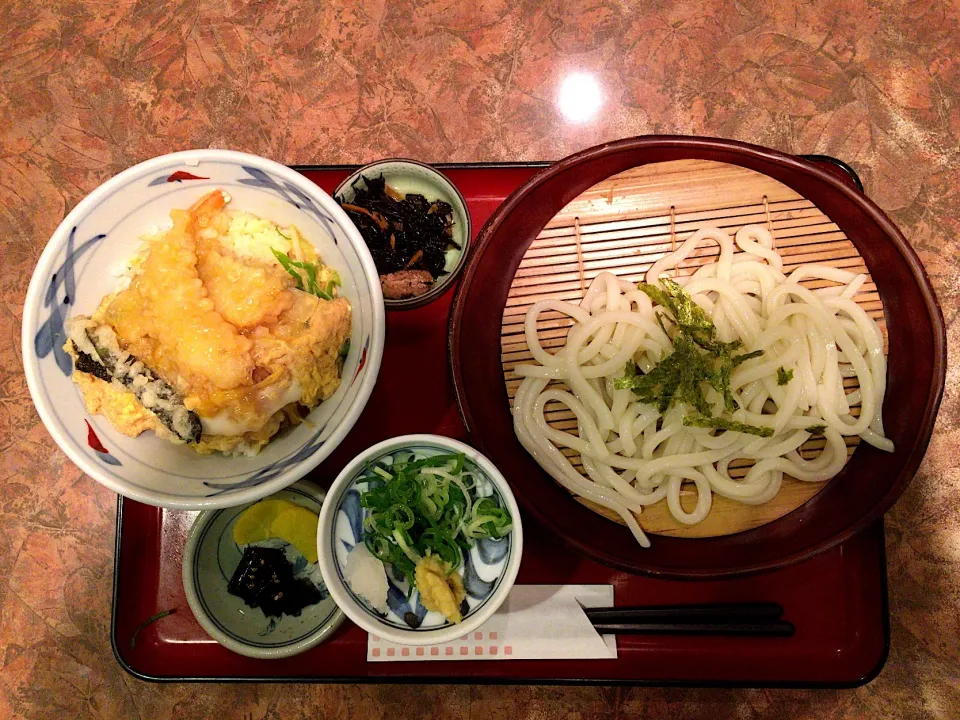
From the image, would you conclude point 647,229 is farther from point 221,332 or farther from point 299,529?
point 299,529

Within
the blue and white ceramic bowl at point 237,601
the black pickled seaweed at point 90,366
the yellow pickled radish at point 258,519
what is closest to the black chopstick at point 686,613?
the blue and white ceramic bowl at point 237,601

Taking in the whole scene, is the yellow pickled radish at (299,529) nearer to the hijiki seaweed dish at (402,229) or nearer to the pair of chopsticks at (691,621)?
the hijiki seaweed dish at (402,229)

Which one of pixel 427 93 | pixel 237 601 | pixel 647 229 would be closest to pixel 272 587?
pixel 237 601

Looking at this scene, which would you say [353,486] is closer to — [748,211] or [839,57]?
[748,211]

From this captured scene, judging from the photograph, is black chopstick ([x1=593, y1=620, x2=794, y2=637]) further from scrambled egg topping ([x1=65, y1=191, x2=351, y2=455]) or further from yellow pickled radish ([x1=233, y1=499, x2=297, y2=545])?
scrambled egg topping ([x1=65, y1=191, x2=351, y2=455])

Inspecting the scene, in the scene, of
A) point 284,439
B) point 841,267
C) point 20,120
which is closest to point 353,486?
point 284,439

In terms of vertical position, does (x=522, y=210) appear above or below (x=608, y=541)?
above

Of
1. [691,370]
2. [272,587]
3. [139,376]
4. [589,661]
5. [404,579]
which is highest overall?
[139,376]
